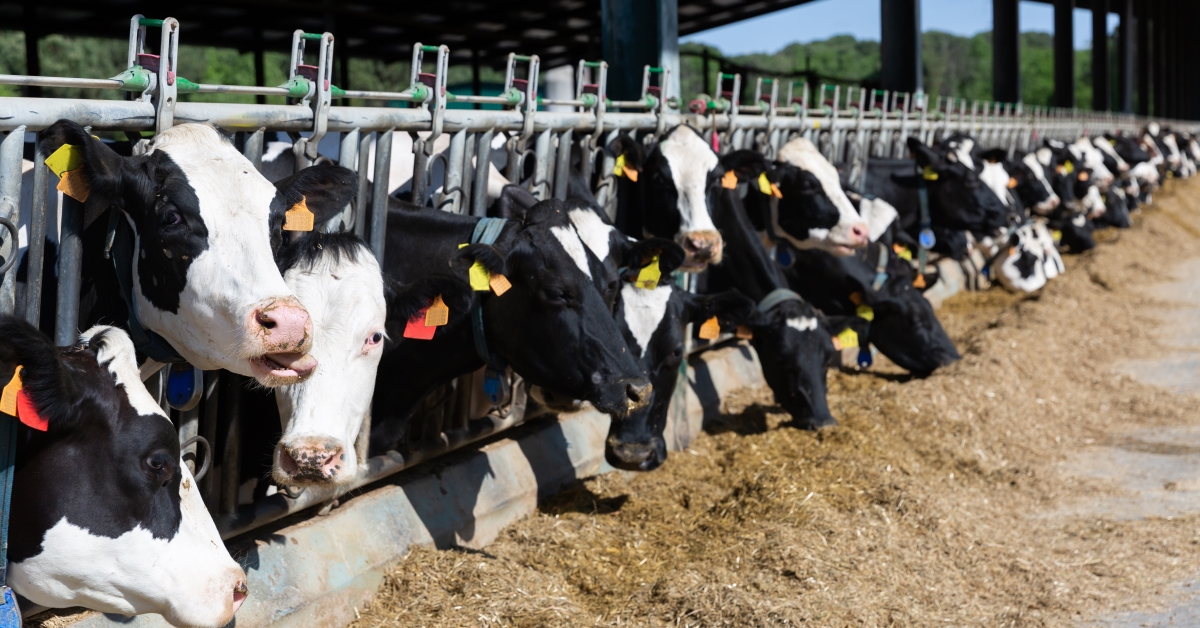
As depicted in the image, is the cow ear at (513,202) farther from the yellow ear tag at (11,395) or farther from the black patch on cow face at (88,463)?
the yellow ear tag at (11,395)

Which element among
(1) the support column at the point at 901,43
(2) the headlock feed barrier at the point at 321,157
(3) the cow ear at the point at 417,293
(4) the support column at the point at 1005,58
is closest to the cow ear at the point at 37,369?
(2) the headlock feed barrier at the point at 321,157

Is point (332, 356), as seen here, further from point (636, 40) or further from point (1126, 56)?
point (1126, 56)

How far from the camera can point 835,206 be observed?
740cm

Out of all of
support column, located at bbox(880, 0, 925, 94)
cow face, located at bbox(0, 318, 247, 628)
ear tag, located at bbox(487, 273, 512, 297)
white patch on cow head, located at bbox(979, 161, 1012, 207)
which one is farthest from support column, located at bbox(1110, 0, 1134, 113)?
cow face, located at bbox(0, 318, 247, 628)

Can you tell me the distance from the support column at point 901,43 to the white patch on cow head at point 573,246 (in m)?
11.1

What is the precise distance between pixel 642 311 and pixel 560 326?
1.15 m

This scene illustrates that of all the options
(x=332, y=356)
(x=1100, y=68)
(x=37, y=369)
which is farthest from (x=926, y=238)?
(x=1100, y=68)

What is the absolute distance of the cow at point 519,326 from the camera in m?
4.38

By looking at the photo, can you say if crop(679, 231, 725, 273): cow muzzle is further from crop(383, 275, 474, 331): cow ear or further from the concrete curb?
crop(383, 275, 474, 331): cow ear

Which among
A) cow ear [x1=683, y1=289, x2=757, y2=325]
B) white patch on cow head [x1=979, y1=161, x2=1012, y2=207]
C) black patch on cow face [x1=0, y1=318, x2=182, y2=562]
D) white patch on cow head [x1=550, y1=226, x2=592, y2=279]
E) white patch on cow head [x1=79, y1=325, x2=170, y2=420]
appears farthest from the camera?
white patch on cow head [x1=979, y1=161, x2=1012, y2=207]

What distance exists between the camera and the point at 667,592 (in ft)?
13.9

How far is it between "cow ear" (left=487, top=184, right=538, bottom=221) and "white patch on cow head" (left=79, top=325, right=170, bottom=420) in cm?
243

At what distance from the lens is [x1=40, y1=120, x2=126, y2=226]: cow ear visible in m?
2.75

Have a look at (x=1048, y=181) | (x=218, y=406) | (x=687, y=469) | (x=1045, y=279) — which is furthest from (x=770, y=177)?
(x=1048, y=181)
